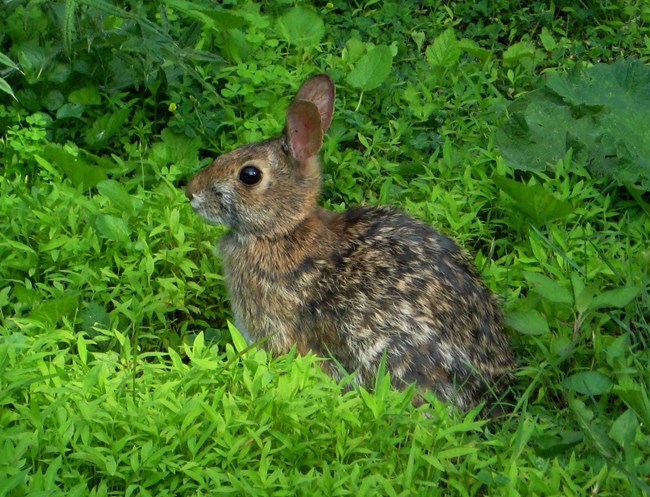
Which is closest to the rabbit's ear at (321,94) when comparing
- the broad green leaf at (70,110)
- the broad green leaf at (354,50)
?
the broad green leaf at (70,110)

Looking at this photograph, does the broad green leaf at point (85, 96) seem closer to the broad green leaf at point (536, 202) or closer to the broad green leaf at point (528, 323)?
the broad green leaf at point (536, 202)

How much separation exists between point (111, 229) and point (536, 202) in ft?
6.83

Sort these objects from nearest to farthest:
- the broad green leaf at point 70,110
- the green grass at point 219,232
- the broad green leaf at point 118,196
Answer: the green grass at point 219,232, the broad green leaf at point 118,196, the broad green leaf at point 70,110

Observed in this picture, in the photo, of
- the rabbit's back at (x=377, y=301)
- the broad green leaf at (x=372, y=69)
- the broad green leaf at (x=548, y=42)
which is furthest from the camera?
the broad green leaf at (x=548, y=42)

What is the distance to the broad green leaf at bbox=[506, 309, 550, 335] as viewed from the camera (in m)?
4.40

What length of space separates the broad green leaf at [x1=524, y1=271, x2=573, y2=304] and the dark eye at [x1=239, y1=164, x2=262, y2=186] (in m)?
1.27

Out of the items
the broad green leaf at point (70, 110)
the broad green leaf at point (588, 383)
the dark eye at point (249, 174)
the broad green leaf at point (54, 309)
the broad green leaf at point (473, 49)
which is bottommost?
the broad green leaf at point (588, 383)

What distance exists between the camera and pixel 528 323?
4418 millimetres

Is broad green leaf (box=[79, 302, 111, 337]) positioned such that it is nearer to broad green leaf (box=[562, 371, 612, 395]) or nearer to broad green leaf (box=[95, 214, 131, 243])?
broad green leaf (box=[95, 214, 131, 243])

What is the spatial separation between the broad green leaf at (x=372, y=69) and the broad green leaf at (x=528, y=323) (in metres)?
2.17

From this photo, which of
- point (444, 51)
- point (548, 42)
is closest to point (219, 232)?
point (444, 51)

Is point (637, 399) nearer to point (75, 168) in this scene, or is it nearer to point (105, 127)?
point (75, 168)

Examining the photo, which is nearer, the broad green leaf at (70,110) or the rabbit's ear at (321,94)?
the rabbit's ear at (321,94)

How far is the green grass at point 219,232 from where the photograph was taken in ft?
11.8
